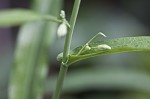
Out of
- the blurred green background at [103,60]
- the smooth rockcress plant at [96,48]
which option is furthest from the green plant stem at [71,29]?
the blurred green background at [103,60]

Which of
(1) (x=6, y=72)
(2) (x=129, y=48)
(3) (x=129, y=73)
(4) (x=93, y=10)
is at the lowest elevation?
(1) (x=6, y=72)

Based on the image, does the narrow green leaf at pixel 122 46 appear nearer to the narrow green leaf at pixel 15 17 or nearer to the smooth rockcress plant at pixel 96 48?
the smooth rockcress plant at pixel 96 48

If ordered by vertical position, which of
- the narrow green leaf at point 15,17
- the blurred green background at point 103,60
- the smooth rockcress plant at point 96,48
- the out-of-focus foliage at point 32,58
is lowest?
the blurred green background at point 103,60

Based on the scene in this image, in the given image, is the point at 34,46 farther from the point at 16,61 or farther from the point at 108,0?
the point at 108,0

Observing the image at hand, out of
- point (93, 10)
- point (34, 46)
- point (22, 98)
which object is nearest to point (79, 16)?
point (93, 10)

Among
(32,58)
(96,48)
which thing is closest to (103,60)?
(32,58)

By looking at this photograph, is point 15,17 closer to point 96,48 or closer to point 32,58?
point 96,48

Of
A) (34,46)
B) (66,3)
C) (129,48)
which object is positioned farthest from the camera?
(66,3)

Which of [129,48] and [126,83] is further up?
[129,48]

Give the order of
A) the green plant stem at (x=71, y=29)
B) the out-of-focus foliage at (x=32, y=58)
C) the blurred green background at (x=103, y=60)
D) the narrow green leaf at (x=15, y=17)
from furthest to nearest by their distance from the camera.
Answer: the blurred green background at (x=103, y=60), the out-of-focus foliage at (x=32, y=58), the green plant stem at (x=71, y=29), the narrow green leaf at (x=15, y=17)

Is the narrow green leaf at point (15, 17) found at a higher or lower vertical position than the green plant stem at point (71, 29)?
higher
